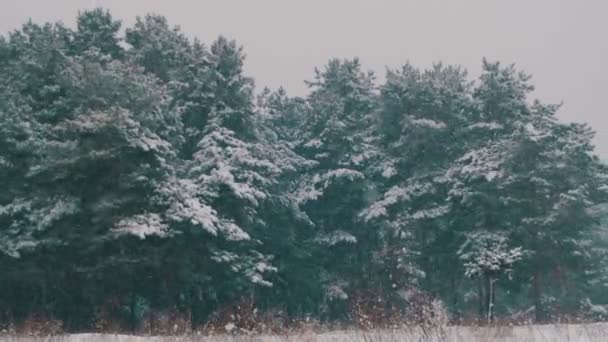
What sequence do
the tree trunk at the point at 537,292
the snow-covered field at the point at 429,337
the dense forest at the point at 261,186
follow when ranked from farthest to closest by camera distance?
the tree trunk at the point at 537,292
the dense forest at the point at 261,186
the snow-covered field at the point at 429,337

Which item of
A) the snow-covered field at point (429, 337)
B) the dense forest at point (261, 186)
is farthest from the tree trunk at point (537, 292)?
the snow-covered field at point (429, 337)

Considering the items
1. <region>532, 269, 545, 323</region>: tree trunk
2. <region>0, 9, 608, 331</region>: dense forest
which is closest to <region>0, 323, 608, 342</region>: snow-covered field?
<region>0, 9, 608, 331</region>: dense forest

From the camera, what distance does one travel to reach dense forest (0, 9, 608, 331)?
22953 mm

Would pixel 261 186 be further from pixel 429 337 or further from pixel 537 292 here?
pixel 429 337

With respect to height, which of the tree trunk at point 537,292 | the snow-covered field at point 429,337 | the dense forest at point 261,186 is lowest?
the snow-covered field at point 429,337

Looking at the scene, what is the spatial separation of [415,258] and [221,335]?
75.9 ft

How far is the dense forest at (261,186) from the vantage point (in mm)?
22953

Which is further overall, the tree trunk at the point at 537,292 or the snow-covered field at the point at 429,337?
the tree trunk at the point at 537,292

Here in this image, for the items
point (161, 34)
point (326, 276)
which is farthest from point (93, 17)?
point (326, 276)

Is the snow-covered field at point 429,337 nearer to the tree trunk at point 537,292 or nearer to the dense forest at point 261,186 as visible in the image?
the dense forest at point 261,186

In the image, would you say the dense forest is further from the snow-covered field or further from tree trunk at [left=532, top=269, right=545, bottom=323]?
the snow-covered field

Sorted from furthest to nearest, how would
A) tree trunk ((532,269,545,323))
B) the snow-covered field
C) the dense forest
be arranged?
tree trunk ((532,269,545,323)) → the dense forest → the snow-covered field

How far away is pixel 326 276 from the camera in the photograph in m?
32.7

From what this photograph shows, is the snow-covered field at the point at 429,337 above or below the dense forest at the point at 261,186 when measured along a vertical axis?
below
